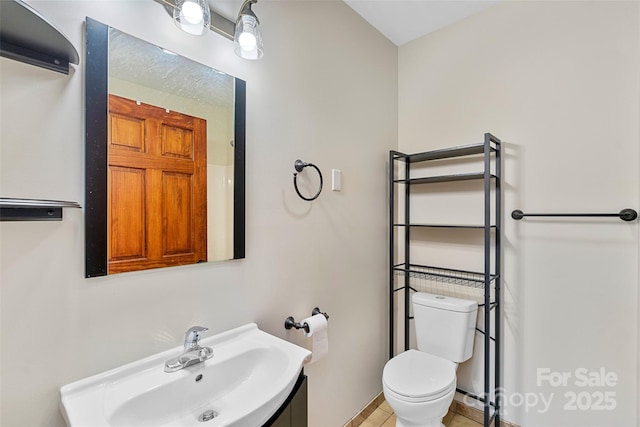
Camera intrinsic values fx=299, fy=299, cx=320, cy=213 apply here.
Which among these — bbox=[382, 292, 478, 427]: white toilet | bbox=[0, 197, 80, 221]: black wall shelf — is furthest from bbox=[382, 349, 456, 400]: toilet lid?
bbox=[0, 197, 80, 221]: black wall shelf

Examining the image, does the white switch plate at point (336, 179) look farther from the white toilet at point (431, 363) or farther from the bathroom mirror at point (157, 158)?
the white toilet at point (431, 363)

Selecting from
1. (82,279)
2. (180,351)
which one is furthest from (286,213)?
(82,279)

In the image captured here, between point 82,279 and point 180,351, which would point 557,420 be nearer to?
point 180,351

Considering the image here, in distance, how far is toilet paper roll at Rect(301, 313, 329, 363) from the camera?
1.45 meters

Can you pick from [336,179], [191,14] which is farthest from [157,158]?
[336,179]

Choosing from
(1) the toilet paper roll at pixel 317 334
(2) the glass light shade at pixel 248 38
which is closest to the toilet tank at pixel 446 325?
(1) the toilet paper roll at pixel 317 334

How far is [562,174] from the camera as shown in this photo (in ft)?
5.36

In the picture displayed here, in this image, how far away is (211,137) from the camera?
3.95ft

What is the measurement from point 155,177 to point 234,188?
0.31 metres

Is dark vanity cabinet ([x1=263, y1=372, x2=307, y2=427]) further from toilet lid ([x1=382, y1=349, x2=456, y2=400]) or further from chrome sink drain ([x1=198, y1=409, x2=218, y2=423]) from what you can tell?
toilet lid ([x1=382, y1=349, x2=456, y2=400])

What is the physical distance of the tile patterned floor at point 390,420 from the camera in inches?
74.6

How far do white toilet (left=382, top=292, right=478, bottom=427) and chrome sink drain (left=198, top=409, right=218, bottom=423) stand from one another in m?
0.90

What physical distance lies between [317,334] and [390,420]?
98cm

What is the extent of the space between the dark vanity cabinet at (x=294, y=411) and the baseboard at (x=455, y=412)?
1012 mm
